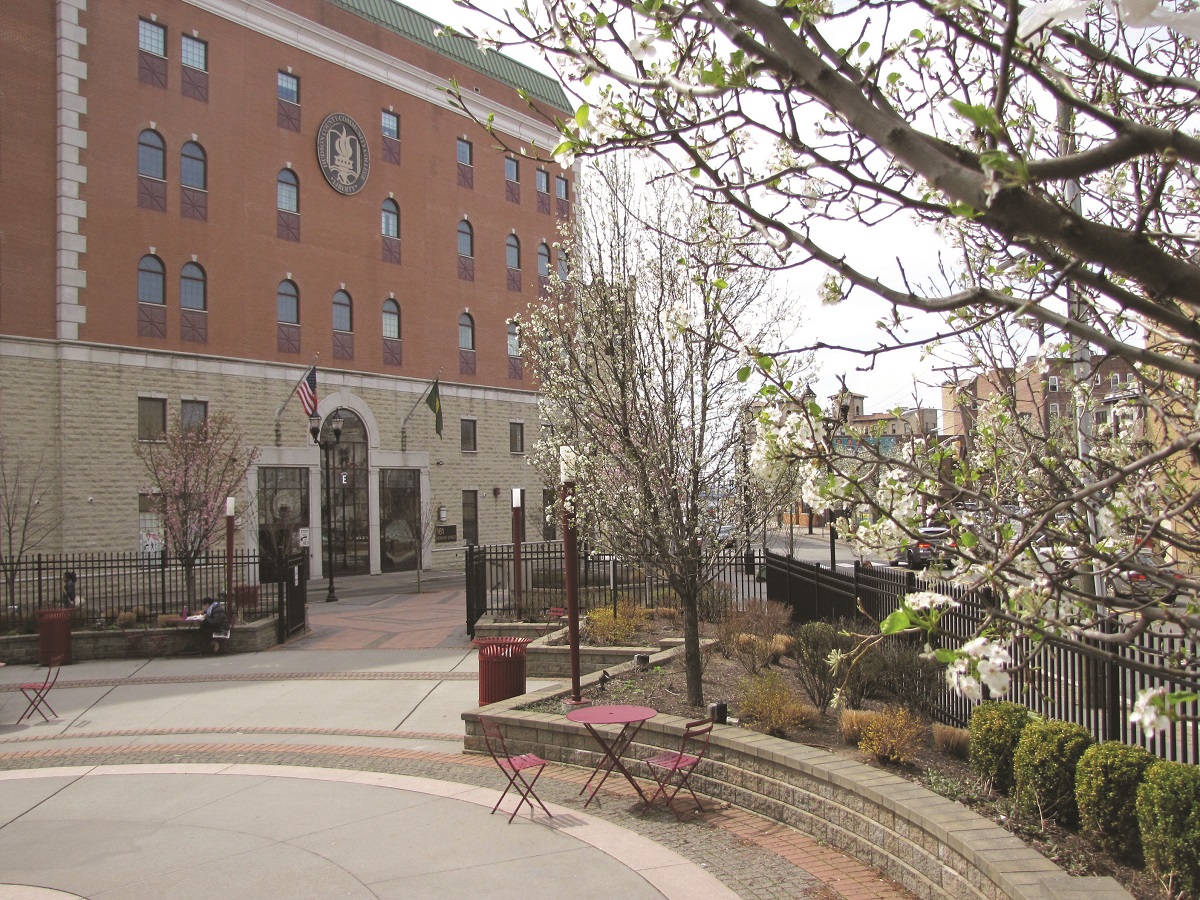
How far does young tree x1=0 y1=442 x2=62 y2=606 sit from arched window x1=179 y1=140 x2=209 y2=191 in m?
9.99

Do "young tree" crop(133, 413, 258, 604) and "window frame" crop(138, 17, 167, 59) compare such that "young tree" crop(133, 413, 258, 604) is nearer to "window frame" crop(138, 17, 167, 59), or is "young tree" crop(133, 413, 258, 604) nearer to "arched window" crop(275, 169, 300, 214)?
"arched window" crop(275, 169, 300, 214)

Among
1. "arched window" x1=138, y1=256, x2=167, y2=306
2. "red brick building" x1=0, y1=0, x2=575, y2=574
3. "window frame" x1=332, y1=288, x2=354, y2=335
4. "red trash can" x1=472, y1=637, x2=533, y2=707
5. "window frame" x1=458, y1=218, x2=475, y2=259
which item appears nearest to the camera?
"red trash can" x1=472, y1=637, x2=533, y2=707

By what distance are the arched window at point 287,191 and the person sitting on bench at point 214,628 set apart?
63.0 ft

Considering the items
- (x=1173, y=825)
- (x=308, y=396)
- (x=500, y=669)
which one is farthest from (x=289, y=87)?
(x=1173, y=825)

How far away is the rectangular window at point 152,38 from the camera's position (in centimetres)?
2786

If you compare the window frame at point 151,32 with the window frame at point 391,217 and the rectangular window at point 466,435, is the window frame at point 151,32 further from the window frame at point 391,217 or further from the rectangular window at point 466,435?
the rectangular window at point 466,435

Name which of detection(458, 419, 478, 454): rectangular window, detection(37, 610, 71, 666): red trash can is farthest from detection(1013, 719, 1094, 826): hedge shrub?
detection(458, 419, 478, 454): rectangular window

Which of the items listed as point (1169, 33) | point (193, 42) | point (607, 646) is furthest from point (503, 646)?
point (193, 42)

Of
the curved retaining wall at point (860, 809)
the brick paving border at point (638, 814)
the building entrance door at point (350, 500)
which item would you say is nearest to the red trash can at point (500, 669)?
the brick paving border at point (638, 814)

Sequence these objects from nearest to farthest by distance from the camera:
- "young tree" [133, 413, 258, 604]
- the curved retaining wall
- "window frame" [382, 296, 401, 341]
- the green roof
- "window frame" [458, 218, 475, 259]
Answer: the curved retaining wall
"young tree" [133, 413, 258, 604]
"window frame" [382, 296, 401, 341]
the green roof
"window frame" [458, 218, 475, 259]

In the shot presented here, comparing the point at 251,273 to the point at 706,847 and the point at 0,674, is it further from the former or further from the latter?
the point at 706,847

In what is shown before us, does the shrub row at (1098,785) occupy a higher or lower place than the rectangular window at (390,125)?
lower

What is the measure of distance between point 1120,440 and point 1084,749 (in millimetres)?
1928

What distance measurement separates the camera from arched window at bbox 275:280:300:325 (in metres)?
31.5
